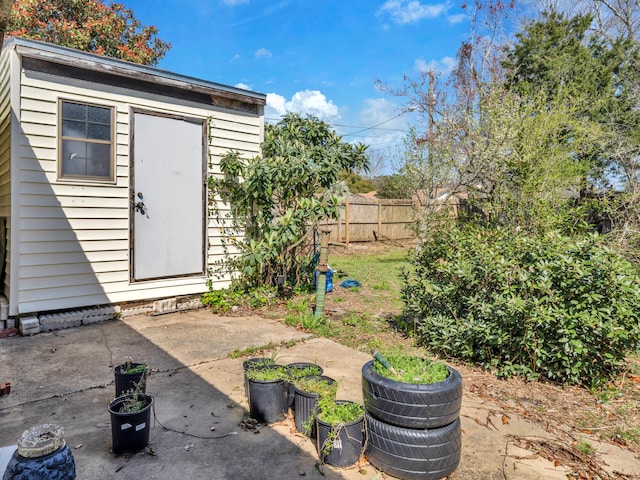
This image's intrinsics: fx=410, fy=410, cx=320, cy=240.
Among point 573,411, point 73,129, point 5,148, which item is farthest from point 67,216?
point 573,411

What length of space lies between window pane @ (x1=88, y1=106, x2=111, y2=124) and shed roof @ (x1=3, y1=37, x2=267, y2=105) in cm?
44

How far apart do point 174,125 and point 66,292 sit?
8.22ft

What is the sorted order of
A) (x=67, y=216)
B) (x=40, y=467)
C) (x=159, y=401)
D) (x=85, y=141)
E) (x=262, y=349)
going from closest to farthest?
(x=40, y=467)
(x=159, y=401)
(x=262, y=349)
(x=67, y=216)
(x=85, y=141)

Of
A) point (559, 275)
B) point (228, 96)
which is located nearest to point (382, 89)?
point (228, 96)

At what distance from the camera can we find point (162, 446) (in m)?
2.41

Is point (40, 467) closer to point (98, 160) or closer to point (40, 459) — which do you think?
point (40, 459)

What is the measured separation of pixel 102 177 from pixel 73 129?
2.01 ft

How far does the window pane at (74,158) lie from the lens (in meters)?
4.73

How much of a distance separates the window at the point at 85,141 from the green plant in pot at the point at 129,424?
3.40m

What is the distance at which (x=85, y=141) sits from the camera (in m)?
4.86

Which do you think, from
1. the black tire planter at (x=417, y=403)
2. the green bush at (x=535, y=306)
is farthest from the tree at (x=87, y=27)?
the black tire planter at (x=417, y=403)

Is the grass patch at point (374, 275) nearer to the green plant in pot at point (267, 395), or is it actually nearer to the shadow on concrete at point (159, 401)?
the shadow on concrete at point (159, 401)

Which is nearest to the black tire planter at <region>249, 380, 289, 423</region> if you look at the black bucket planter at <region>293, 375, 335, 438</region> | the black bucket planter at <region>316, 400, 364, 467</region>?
the black bucket planter at <region>293, 375, 335, 438</region>

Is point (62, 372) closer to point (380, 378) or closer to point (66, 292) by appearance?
point (66, 292)
